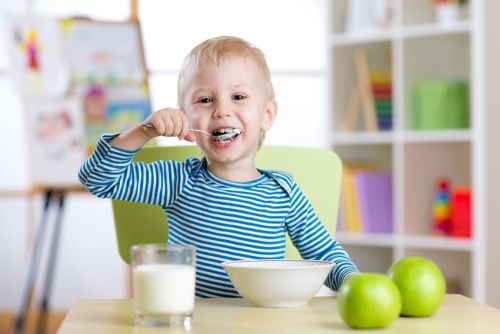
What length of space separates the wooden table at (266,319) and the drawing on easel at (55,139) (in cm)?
251

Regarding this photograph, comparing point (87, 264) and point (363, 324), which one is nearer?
point (363, 324)

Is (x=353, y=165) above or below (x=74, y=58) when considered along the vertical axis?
below

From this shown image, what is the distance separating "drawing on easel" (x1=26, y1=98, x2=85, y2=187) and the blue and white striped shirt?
2.23 meters

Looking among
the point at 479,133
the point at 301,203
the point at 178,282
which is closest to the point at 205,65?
the point at 301,203

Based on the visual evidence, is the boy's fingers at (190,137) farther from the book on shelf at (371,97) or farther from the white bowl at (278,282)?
the book on shelf at (371,97)

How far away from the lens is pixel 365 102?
3.60 metres

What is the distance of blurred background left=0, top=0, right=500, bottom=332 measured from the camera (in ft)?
10.5

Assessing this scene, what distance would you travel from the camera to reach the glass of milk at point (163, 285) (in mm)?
962

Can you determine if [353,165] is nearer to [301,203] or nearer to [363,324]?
[301,203]

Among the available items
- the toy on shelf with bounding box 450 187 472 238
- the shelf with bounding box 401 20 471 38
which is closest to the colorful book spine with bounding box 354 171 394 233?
the toy on shelf with bounding box 450 187 472 238

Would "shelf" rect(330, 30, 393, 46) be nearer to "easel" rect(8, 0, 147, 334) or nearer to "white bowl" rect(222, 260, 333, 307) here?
"easel" rect(8, 0, 147, 334)

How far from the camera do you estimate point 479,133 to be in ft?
10.4

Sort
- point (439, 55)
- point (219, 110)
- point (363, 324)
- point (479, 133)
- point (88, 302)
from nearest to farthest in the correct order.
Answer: point (363, 324) → point (88, 302) → point (219, 110) → point (479, 133) → point (439, 55)

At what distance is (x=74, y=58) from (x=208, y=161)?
223 cm
